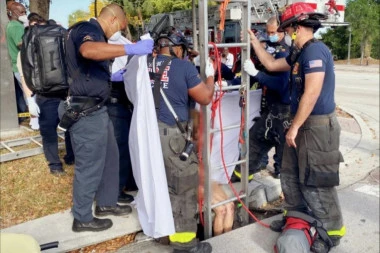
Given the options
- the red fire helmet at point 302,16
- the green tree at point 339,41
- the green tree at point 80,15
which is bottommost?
the green tree at point 339,41

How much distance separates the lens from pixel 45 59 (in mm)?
2809

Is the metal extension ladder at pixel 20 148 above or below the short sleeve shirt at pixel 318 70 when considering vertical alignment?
below

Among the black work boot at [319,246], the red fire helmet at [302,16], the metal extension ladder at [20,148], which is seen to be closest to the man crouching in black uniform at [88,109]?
the red fire helmet at [302,16]

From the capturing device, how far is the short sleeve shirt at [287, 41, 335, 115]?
2543mm

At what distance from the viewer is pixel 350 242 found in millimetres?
2928

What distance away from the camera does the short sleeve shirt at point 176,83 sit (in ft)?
8.46

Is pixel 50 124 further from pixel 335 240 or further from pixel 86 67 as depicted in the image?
pixel 335 240

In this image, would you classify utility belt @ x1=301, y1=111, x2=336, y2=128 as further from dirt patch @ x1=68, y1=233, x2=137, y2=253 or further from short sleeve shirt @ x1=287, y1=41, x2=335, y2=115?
dirt patch @ x1=68, y1=233, x2=137, y2=253

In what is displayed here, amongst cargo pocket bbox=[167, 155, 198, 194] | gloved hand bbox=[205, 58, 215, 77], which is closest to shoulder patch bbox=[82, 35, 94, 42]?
gloved hand bbox=[205, 58, 215, 77]

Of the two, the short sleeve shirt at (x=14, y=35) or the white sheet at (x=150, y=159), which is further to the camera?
the short sleeve shirt at (x=14, y=35)

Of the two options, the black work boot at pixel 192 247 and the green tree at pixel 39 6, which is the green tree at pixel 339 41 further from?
the green tree at pixel 39 6

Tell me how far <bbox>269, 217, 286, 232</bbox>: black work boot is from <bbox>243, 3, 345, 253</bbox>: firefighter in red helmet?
23 cm

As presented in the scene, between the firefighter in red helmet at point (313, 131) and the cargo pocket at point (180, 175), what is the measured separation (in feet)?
2.58

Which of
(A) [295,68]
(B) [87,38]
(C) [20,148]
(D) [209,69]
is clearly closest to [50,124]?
(C) [20,148]
